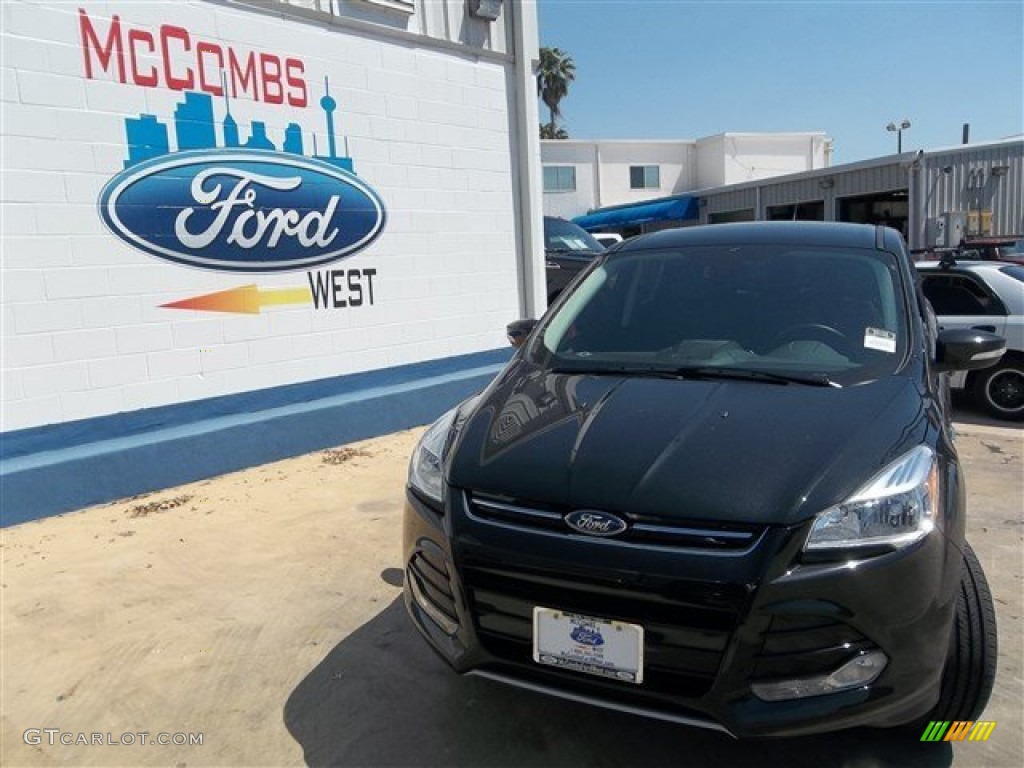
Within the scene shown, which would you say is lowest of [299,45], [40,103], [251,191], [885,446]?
[885,446]

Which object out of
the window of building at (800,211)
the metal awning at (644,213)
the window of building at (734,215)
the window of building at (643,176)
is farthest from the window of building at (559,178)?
the window of building at (800,211)

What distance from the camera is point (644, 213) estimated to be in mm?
29516

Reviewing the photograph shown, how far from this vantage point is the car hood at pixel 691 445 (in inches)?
80.8

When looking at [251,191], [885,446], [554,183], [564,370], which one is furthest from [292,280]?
[554,183]

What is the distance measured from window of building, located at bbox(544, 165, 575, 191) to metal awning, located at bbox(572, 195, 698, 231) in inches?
79.7

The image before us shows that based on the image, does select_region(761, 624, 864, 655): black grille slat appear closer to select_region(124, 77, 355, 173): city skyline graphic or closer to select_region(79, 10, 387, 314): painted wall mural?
select_region(79, 10, 387, 314): painted wall mural

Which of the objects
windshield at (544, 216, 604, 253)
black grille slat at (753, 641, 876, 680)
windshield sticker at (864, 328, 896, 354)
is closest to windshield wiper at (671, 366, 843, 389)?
windshield sticker at (864, 328, 896, 354)

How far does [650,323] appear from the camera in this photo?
320 cm

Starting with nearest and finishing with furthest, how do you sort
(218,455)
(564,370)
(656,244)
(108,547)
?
(564,370) → (656,244) → (108,547) → (218,455)

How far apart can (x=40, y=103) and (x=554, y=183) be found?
30564 millimetres

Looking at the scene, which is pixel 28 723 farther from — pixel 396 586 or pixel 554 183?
pixel 554 183

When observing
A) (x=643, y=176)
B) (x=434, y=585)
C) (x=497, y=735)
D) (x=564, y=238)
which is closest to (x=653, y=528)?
(x=434, y=585)

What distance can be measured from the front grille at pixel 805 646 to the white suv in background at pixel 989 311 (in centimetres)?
589

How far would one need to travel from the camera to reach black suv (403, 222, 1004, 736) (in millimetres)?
1946
